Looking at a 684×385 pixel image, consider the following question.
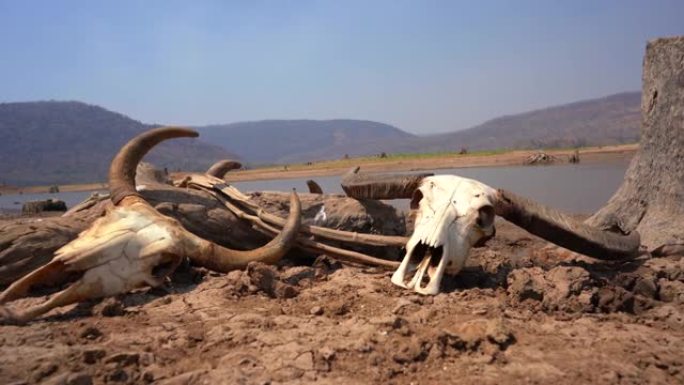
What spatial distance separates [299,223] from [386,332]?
2147mm

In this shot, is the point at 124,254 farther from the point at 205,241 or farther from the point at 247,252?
the point at 247,252

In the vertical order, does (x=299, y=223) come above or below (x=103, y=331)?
above

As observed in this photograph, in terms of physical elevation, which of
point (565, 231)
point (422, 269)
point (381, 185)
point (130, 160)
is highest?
point (130, 160)

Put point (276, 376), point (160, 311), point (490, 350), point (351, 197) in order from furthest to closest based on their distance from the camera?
point (351, 197), point (160, 311), point (490, 350), point (276, 376)

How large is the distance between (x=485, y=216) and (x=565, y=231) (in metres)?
0.75

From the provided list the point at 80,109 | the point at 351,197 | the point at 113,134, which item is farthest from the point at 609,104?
the point at 351,197

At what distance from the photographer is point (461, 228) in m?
4.77

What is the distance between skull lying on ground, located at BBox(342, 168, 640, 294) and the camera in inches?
183

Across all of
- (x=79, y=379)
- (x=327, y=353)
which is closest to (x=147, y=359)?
(x=79, y=379)

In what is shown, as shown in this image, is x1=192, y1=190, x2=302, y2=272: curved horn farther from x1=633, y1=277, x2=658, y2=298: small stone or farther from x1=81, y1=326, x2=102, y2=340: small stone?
x1=633, y1=277, x2=658, y2=298: small stone

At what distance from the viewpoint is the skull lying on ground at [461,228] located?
4645 mm

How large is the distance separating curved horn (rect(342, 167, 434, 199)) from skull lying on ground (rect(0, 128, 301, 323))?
744 millimetres

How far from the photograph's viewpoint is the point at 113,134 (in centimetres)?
12319

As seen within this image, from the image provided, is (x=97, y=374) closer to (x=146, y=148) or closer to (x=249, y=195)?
(x=146, y=148)
